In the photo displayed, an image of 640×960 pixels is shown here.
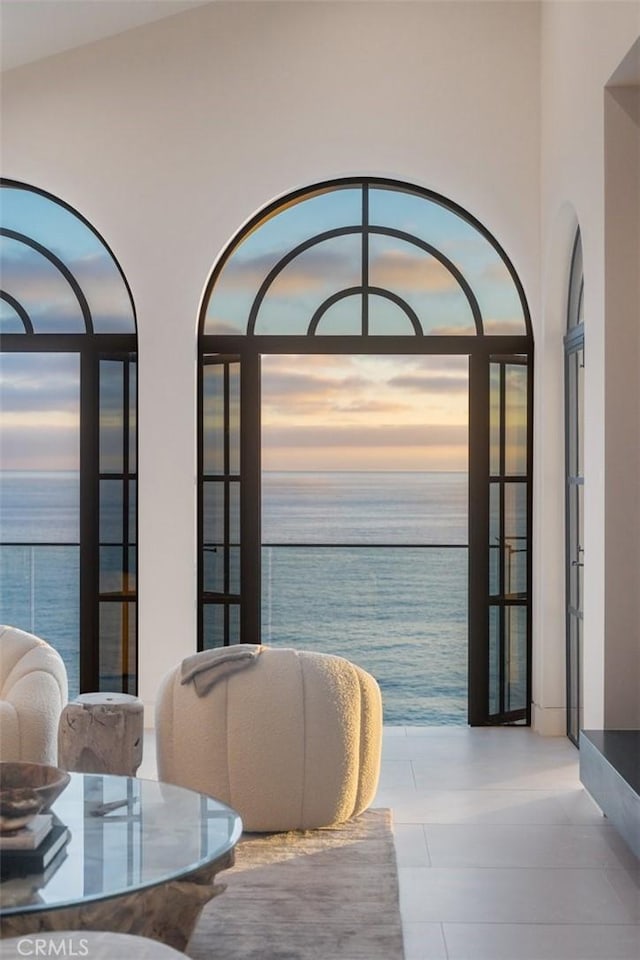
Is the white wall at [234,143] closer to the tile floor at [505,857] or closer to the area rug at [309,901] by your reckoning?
the tile floor at [505,857]

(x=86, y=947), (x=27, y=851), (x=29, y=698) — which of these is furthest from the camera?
(x=29, y=698)

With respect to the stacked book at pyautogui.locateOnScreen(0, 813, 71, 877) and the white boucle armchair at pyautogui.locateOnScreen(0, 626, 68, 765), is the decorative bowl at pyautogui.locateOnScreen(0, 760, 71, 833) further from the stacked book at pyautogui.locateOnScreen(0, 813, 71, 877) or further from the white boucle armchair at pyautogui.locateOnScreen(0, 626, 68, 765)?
the white boucle armchair at pyautogui.locateOnScreen(0, 626, 68, 765)

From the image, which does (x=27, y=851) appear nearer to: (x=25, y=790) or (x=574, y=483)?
(x=25, y=790)

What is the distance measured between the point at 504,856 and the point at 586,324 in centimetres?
225

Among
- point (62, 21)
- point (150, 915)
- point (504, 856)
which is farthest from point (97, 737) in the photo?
point (62, 21)

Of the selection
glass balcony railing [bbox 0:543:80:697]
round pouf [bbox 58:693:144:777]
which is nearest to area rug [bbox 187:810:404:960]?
round pouf [bbox 58:693:144:777]

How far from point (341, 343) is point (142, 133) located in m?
1.54

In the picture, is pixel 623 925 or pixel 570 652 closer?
pixel 623 925

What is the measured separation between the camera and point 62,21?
5477mm

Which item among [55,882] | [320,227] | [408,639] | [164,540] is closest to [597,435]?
[164,540]

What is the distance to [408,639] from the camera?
15.0 meters

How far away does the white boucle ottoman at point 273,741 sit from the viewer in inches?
154

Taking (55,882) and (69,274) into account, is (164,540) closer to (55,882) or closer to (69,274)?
(69,274)

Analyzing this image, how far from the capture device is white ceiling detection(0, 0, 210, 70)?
211 inches
